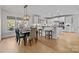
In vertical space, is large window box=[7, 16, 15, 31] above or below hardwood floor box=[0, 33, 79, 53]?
above

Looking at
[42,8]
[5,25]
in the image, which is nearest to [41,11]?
[42,8]

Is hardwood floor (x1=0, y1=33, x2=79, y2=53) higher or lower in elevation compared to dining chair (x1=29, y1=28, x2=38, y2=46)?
lower

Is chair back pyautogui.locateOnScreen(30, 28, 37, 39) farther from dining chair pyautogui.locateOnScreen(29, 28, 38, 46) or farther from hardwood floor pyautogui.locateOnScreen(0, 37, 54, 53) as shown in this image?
hardwood floor pyautogui.locateOnScreen(0, 37, 54, 53)

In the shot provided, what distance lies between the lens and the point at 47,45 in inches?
109

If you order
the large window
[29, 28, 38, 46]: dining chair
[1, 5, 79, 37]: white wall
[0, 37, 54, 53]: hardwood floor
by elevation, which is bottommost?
[0, 37, 54, 53]: hardwood floor

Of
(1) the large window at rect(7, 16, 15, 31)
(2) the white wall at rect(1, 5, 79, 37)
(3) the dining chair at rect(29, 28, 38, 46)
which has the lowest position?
(3) the dining chair at rect(29, 28, 38, 46)

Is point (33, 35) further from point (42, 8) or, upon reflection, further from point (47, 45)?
point (42, 8)

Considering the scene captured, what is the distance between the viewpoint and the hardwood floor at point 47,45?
2717mm

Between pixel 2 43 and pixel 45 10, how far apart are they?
1028 mm

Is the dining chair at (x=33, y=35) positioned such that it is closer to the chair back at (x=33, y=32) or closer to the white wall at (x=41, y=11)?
the chair back at (x=33, y=32)

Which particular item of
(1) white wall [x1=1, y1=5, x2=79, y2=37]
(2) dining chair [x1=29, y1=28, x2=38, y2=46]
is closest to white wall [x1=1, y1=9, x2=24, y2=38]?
(1) white wall [x1=1, y1=5, x2=79, y2=37]

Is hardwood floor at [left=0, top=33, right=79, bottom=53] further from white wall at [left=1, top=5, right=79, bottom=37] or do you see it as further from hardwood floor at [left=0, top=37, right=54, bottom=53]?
white wall at [left=1, top=5, right=79, bottom=37]

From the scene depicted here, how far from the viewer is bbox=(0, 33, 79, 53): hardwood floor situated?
2717 mm

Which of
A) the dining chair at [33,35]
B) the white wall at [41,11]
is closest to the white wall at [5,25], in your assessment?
the white wall at [41,11]
